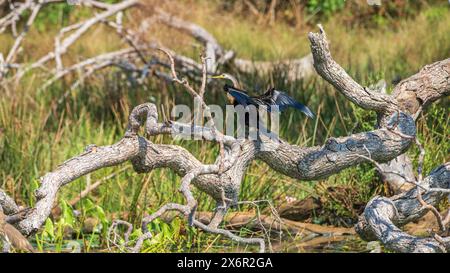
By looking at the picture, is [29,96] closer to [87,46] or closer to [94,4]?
[94,4]

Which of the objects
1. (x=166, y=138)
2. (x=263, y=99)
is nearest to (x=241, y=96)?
(x=263, y=99)

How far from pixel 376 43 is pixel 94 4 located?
3.69 m

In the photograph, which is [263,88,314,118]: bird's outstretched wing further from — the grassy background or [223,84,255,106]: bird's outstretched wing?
the grassy background

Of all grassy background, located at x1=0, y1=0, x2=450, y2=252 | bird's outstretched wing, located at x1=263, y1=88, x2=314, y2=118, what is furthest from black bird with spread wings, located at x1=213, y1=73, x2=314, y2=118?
grassy background, located at x1=0, y1=0, x2=450, y2=252

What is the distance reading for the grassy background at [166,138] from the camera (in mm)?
5066

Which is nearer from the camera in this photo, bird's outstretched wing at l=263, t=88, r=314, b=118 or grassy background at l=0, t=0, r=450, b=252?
bird's outstretched wing at l=263, t=88, r=314, b=118

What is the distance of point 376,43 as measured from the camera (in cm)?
1029

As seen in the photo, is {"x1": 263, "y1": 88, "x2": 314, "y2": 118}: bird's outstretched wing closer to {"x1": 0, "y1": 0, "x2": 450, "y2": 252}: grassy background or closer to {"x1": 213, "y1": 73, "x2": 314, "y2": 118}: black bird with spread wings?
{"x1": 213, "y1": 73, "x2": 314, "y2": 118}: black bird with spread wings

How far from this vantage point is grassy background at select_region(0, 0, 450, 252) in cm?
507

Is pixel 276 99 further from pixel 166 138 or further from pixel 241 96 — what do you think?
pixel 166 138

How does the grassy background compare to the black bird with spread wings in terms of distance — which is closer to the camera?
the black bird with spread wings

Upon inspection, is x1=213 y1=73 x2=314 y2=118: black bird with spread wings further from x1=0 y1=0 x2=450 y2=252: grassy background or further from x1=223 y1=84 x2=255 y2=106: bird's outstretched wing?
x1=0 y1=0 x2=450 y2=252: grassy background

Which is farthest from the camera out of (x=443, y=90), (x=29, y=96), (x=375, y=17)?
(x=375, y=17)
